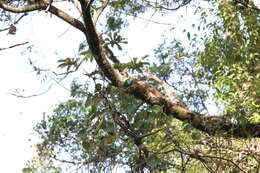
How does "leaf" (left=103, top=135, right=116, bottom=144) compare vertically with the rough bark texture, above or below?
below

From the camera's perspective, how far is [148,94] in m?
2.76

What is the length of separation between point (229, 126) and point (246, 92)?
290 mm

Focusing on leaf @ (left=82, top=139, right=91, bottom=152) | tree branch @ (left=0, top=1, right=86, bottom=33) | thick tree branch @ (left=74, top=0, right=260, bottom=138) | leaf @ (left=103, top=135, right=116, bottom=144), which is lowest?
leaf @ (left=103, top=135, right=116, bottom=144)

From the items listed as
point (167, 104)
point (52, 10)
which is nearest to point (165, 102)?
point (167, 104)

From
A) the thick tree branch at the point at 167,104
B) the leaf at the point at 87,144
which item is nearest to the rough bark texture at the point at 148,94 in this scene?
the thick tree branch at the point at 167,104

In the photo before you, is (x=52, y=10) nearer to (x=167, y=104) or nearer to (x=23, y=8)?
(x=23, y=8)

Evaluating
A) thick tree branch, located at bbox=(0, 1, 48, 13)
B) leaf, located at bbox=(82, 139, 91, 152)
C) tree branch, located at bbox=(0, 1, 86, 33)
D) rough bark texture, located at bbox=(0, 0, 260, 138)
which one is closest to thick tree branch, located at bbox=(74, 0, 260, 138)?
rough bark texture, located at bbox=(0, 0, 260, 138)

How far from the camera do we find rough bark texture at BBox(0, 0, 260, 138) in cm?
240

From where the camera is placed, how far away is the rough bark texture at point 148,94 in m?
2.40

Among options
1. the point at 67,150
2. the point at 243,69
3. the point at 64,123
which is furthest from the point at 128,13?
the point at 67,150

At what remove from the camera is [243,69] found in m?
2.58

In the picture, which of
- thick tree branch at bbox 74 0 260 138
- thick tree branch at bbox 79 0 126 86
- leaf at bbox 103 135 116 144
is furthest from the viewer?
thick tree branch at bbox 74 0 260 138

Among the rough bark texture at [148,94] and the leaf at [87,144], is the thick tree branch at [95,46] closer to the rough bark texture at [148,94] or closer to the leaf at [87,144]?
the rough bark texture at [148,94]

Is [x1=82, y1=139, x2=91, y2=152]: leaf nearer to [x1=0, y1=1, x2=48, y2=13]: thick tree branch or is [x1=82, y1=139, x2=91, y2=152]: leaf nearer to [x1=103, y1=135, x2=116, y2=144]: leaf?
[x1=103, y1=135, x2=116, y2=144]: leaf
